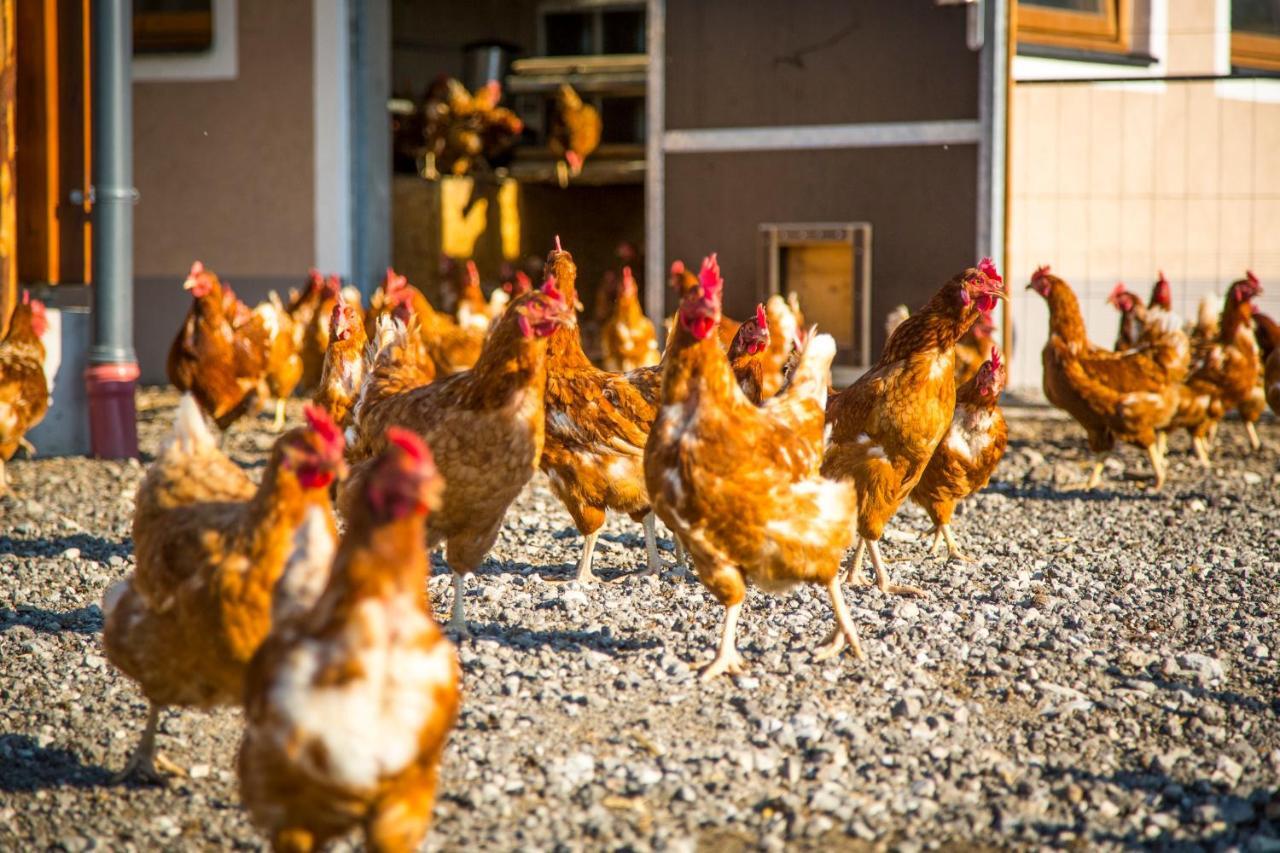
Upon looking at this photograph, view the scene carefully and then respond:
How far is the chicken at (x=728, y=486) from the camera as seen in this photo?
404cm

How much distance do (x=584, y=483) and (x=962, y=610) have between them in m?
1.64

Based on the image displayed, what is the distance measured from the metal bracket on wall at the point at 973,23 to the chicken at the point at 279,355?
234 inches

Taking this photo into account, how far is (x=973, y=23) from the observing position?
34.1ft

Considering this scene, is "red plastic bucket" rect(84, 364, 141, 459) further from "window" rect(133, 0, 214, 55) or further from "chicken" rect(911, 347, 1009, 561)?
"window" rect(133, 0, 214, 55)

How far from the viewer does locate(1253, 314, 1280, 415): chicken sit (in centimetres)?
930

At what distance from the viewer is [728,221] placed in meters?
11.6

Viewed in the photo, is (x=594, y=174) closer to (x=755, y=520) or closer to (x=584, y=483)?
(x=584, y=483)

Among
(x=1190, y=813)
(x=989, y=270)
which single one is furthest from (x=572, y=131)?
(x=1190, y=813)

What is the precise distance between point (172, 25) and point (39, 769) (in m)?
11.1

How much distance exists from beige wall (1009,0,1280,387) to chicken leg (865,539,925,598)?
7.02 metres

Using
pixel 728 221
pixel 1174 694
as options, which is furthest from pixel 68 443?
pixel 1174 694

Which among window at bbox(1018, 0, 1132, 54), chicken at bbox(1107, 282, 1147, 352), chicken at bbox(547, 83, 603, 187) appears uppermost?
window at bbox(1018, 0, 1132, 54)

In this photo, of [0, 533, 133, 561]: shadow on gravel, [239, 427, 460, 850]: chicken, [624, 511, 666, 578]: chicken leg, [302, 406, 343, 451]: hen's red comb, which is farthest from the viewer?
[0, 533, 133, 561]: shadow on gravel

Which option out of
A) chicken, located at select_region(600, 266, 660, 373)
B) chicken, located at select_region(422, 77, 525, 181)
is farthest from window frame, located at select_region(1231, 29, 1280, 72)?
chicken, located at select_region(422, 77, 525, 181)
